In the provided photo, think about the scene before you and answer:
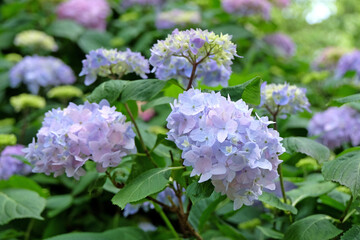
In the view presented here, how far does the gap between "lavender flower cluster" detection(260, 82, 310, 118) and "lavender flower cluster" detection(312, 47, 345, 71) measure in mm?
2090

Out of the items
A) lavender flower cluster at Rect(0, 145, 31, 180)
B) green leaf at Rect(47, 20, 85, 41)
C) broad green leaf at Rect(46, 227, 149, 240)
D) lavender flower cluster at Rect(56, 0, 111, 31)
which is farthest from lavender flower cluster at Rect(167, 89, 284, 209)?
lavender flower cluster at Rect(56, 0, 111, 31)

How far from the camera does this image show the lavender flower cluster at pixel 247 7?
2979 mm

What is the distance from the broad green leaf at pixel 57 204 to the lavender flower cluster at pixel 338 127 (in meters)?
1.05

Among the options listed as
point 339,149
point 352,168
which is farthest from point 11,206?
point 339,149

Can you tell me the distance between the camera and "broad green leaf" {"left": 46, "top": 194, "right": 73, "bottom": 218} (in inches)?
64.5

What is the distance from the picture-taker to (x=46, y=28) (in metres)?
3.10

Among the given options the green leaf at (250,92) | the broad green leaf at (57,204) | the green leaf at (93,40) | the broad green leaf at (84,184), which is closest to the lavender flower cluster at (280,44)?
the green leaf at (93,40)

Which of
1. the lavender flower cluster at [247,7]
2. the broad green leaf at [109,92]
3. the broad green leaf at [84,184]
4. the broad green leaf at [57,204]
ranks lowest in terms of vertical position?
the broad green leaf at [57,204]

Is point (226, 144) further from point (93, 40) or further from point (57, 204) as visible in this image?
point (93, 40)

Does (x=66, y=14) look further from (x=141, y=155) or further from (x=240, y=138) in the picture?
(x=240, y=138)

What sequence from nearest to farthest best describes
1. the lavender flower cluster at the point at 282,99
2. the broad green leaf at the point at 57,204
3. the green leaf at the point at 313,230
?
the green leaf at the point at 313,230 < the lavender flower cluster at the point at 282,99 < the broad green leaf at the point at 57,204

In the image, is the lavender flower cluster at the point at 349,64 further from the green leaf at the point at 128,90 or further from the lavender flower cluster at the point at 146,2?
the green leaf at the point at 128,90

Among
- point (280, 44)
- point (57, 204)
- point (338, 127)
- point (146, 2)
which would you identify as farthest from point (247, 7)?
point (57, 204)

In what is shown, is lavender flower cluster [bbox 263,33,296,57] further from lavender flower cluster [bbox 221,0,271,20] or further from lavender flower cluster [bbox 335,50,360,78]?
lavender flower cluster [bbox 335,50,360,78]
